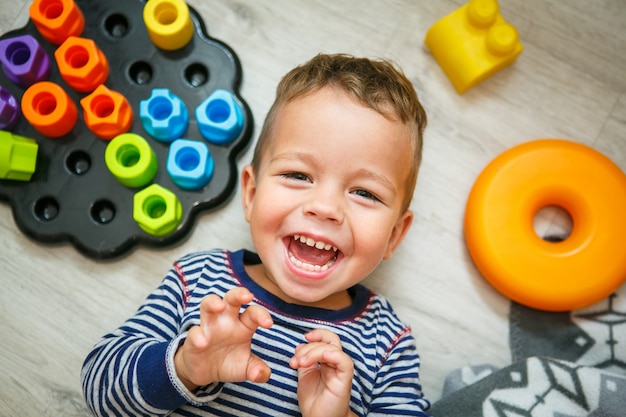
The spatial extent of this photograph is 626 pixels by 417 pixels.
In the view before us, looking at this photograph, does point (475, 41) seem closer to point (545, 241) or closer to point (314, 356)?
point (545, 241)

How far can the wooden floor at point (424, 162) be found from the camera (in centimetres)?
88

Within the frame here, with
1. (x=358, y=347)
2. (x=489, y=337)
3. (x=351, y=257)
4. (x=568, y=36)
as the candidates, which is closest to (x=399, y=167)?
(x=351, y=257)

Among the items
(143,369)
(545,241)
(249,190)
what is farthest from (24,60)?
(545,241)

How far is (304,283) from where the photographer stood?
27.3 inches

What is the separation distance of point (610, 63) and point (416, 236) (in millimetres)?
447

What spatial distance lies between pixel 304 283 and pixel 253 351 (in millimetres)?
111

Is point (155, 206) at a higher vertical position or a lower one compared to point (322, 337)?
lower

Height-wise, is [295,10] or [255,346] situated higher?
[295,10]

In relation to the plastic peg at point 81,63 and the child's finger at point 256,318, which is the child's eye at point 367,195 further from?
the plastic peg at point 81,63

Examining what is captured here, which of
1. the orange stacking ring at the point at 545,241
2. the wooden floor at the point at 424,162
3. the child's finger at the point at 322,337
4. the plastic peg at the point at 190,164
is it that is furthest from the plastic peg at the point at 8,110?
the orange stacking ring at the point at 545,241

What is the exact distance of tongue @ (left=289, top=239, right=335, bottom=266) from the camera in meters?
0.71

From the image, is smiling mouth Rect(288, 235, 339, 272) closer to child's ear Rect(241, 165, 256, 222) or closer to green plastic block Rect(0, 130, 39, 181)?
child's ear Rect(241, 165, 256, 222)

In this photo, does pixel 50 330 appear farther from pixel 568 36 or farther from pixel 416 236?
pixel 568 36

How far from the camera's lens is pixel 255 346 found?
713 mm
